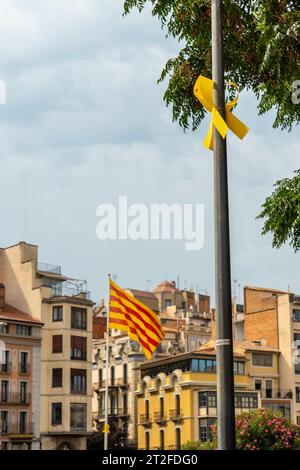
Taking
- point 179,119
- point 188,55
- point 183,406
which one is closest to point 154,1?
point 188,55

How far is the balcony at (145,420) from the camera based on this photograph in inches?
3634

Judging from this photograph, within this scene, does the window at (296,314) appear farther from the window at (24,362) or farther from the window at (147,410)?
the window at (24,362)

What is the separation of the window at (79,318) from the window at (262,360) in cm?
1900

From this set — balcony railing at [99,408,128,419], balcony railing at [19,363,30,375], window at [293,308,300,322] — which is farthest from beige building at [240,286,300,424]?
balcony railing at [19,363,30,375]

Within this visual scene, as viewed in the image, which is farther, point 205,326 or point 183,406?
point 205,326

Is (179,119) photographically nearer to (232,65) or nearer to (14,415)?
(232,65)

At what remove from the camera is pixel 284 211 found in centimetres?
1306

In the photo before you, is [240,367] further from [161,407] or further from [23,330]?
[23,330]

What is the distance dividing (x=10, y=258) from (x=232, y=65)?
78.2 metres

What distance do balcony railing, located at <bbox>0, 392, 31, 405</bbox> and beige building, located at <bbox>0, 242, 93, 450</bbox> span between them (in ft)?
6.92

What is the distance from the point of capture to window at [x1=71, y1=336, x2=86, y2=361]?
85750 mm

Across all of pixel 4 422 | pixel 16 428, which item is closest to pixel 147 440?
pixel 16 428

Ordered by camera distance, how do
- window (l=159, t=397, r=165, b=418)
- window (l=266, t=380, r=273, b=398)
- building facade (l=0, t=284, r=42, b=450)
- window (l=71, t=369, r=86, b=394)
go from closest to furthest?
1. building facade (l=0, t=284, r=42, b=450)
2. window (l=71, t=369, r=86, b=394)
3. window (l=159, t=397, r=165, b=418)
4. window (l=266, t=380, r=273, b=398)

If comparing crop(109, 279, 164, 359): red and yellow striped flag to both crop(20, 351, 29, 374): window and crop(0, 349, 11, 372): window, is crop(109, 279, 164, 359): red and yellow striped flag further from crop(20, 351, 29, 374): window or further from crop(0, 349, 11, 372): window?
crop(20, 351, 29, 374): window
